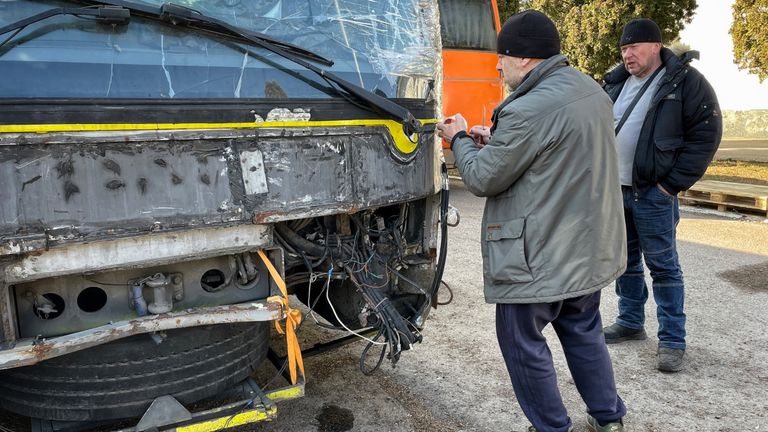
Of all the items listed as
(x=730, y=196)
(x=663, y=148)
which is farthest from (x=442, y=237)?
(x=730, y=196)

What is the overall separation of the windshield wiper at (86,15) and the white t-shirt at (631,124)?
111 inches

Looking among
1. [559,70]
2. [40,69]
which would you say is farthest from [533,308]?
[40,69]

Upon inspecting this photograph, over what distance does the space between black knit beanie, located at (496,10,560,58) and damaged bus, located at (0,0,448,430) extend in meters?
0.50

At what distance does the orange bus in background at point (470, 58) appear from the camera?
9.64 m

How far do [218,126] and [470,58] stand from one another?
823 centimetres

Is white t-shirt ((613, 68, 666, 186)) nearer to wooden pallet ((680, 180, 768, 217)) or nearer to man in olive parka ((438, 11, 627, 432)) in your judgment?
man in olive parka ((438, 11, 627, 432))

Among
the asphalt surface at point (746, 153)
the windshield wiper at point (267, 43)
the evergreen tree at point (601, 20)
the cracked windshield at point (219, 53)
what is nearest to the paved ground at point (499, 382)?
the windshield wiper at point (267, 43)

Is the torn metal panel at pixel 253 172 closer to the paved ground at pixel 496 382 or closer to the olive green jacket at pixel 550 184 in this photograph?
the olive green jacket at pixel 550 184

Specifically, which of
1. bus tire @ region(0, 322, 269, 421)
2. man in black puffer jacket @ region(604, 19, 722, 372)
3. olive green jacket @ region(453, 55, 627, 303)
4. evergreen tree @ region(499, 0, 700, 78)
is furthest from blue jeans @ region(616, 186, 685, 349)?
evergreen tree @ region(499, 0, 700, 78)

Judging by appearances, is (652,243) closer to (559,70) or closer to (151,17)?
(559,70)

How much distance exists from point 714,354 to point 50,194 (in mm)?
3852

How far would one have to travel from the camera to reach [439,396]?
11.1 feet

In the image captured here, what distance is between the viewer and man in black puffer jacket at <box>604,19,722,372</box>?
362cm

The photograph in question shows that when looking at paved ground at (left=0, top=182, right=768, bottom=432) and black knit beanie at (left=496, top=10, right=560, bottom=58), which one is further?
paved ground at (left=0, top=182, right=768, bottom=432)
